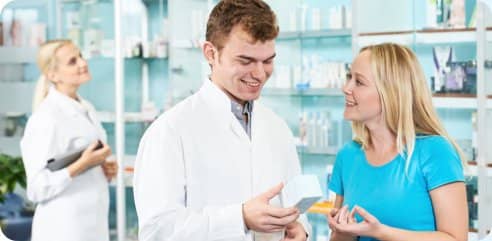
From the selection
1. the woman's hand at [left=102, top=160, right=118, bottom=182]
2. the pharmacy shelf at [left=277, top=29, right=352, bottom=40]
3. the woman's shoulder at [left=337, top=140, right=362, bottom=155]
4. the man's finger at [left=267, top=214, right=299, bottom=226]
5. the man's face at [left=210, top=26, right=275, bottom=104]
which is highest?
the pharmacy shelf at [left=277, top=29, right=352, bottom=40]

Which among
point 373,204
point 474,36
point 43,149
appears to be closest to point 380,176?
point 373,204

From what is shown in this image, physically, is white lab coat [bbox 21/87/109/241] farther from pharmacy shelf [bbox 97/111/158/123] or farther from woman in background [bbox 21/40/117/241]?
pharmacy shelf [bbox 97/111/158/123]

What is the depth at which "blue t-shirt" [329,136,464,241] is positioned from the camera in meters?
1.59

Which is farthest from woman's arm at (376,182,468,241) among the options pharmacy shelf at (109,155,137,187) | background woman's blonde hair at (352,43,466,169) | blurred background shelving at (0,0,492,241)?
pharmacy shelf at (109,155,137,187)

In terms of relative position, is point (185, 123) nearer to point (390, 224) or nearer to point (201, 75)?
point (390, 224)

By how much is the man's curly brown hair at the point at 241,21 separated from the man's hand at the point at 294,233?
0.40 metres

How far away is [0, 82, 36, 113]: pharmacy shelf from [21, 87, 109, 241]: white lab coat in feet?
3.02

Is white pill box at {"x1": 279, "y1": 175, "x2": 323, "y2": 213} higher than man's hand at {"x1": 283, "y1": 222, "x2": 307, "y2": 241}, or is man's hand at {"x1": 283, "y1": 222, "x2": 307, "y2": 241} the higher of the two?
white pill box at {"x1": 279, "y1": 175, "x2": 323, "y2": 213}

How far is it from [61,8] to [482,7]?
2317 mm

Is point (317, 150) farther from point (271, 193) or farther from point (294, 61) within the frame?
point (271, 193)

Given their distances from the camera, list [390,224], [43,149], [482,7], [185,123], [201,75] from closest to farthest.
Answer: [185,123], [390,224], [482,7], [43,149], [201,75]

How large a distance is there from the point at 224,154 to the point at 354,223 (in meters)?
0.33

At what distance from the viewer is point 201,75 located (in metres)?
3.87

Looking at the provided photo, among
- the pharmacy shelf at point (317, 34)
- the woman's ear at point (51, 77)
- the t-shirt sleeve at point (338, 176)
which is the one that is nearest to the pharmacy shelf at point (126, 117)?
the woman's ear at point (51, 77)
